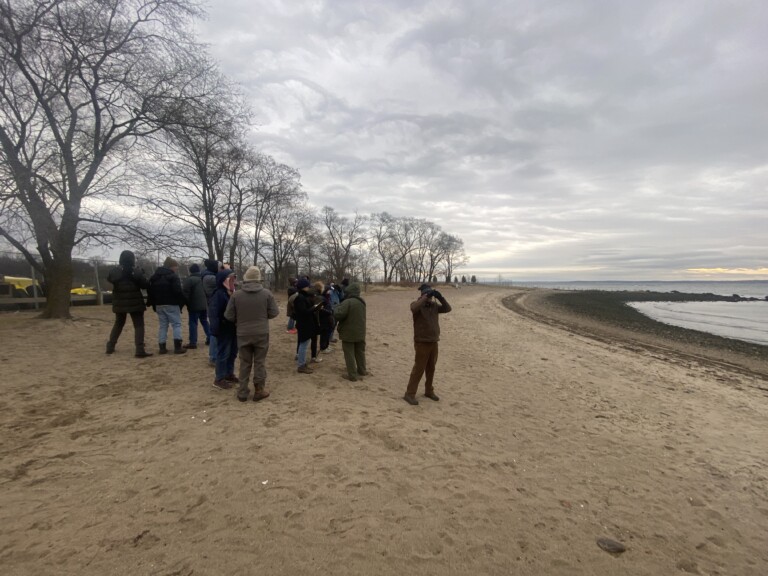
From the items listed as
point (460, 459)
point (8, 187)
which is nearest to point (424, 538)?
point (460, 459)

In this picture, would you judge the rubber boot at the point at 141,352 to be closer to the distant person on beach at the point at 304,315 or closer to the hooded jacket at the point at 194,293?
the hooded jacket at the point at 194,293

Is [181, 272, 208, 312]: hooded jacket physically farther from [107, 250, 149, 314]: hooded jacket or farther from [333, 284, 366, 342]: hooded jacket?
[333, 284, 366, 342]: hooded jacket

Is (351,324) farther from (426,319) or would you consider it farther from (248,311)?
(248,311)

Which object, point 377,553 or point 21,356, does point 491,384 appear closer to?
point 377,553

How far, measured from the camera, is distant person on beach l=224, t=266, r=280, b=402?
5074 millimetres

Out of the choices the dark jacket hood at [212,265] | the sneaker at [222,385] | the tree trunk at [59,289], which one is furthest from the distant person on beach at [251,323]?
the tree trunk at [59,289]

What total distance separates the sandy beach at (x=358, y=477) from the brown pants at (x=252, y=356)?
0.33 metres

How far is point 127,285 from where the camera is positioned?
6844 mm

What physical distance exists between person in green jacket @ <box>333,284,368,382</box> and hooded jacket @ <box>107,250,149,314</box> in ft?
12.4

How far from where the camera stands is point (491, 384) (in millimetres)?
7254

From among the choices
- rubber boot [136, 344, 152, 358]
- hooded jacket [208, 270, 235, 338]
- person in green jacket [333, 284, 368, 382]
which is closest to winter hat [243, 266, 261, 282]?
hooded jacket [208, 270, 235, 338]

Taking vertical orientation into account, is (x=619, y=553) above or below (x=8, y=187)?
below

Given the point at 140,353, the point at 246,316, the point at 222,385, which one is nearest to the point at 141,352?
the point at 140,353

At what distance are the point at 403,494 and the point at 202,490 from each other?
5.85ft
